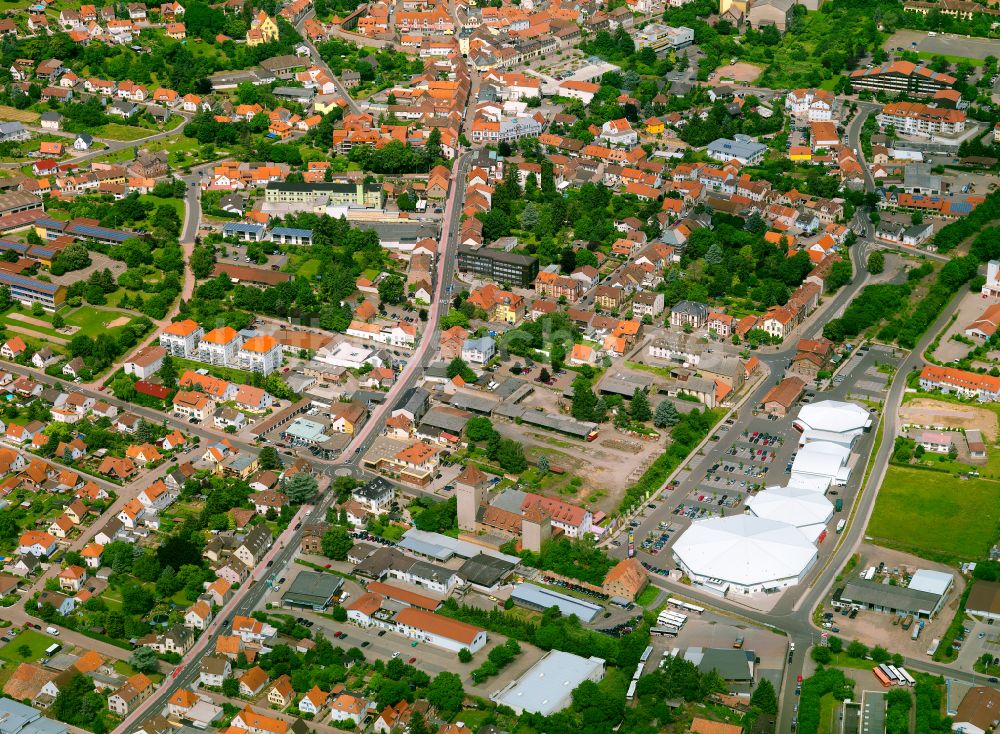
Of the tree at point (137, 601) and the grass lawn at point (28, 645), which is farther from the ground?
the tree at point (137, 601)

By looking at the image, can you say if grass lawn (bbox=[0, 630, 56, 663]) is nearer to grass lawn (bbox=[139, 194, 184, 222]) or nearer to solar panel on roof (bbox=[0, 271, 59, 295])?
solar panel on roof (bbox=[0, 271, 59, 295])

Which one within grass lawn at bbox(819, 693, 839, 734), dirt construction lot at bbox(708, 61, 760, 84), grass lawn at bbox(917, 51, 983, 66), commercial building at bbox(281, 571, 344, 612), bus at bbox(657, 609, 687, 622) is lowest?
commercial building at bbox(281, 571, 344, 612)

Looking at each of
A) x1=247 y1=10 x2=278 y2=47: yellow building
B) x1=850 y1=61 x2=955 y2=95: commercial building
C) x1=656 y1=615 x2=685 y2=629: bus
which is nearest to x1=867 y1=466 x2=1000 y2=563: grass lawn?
x1=656 y1=615 x2=685 y2=629: bus

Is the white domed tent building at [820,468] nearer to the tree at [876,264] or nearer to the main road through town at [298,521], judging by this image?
the main road through town at [298,521]

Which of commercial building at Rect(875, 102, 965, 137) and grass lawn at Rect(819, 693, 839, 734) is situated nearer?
grass lawn at Rect(819, 693, 839, 734)

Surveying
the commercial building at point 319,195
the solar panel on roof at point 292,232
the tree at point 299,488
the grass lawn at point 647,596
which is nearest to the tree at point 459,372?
the tree at point 299,488

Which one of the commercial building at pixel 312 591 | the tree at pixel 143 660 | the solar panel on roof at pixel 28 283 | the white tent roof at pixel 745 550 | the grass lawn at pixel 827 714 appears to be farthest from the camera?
the solar panel on roof at pixel 28 283
